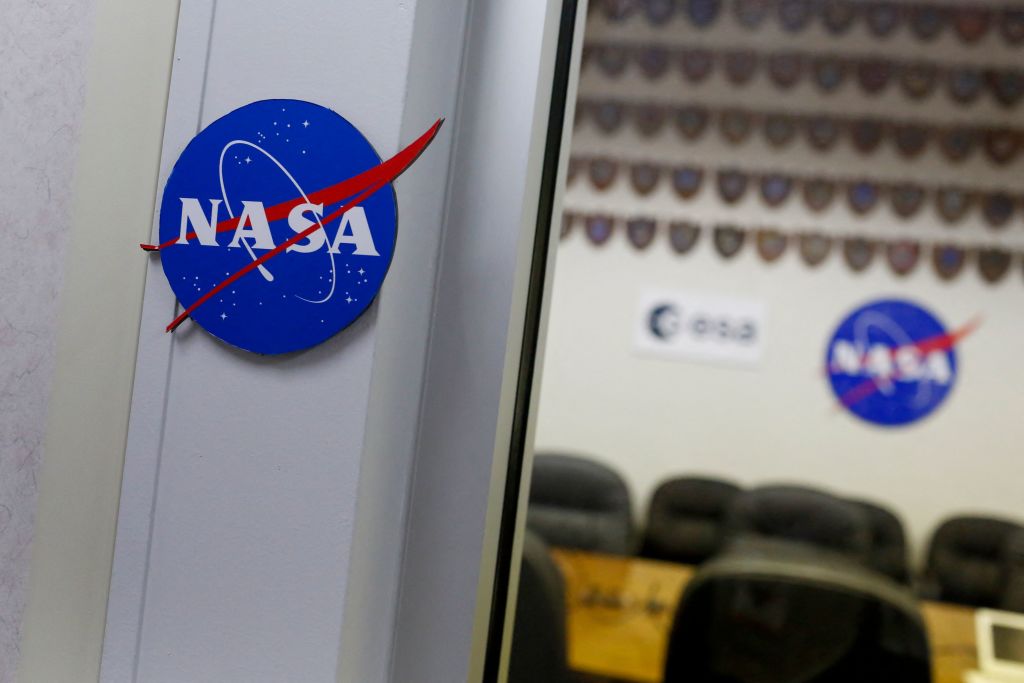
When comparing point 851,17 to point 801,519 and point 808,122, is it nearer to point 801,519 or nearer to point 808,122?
point 808,122

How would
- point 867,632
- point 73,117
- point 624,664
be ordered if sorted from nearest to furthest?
point 73,117, point 867,632, point 624,664

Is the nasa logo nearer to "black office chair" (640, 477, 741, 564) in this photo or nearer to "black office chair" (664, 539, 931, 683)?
"black office chair" (640, 477, 741, 564)

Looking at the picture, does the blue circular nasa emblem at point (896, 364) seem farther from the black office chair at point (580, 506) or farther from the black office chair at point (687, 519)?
the black office chair at point (580, 506)

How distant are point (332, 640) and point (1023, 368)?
3836 millimetres

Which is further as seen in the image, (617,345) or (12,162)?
(617,345)

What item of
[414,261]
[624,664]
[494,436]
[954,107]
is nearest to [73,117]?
[414,261]

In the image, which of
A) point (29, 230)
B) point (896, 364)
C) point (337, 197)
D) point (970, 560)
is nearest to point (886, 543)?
point (970, 560)

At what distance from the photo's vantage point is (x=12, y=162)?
45.0 inches

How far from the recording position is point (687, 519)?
3.86m

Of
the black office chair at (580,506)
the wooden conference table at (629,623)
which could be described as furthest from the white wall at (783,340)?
the wooden conference table at (629,623)

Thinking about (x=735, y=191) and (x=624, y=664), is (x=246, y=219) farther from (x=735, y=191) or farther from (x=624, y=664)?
(x=735, y=191)

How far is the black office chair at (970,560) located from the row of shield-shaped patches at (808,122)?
47.7 inches

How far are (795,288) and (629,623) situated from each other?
6.44 ft

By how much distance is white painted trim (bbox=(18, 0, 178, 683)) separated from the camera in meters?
1.10
